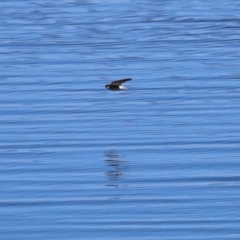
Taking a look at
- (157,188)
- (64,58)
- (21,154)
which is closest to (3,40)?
(64,58)

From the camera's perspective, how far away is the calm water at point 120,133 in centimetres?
1245

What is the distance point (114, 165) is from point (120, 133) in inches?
84.1

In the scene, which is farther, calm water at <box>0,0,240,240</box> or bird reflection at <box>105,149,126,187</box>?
bird reflection at <box>105,149,126,187</box>

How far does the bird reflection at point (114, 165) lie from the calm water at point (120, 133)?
0.02 m

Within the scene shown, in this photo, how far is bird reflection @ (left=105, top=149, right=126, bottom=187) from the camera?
1437 centimetres

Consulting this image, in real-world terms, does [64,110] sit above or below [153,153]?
above

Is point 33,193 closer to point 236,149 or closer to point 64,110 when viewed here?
point 236,149

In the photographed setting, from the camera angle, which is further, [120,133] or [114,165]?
[120,133]

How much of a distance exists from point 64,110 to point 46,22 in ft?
46.4

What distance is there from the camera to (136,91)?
20641 millimetres

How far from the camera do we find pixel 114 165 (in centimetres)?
1479

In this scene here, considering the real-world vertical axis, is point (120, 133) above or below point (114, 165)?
above

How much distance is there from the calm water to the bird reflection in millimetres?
23

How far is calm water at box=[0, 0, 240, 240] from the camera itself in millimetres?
12445
